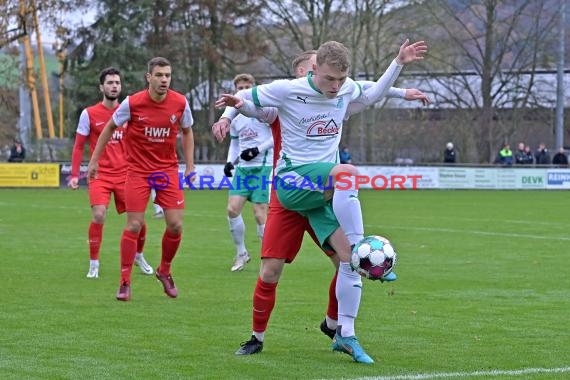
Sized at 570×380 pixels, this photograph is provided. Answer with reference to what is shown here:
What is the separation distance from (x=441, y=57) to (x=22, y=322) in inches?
1731

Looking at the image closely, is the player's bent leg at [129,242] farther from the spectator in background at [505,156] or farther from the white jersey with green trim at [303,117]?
the spectator in background at [505,156]

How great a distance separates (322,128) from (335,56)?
57cm

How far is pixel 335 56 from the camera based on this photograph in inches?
271

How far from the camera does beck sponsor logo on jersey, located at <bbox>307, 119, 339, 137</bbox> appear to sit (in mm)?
7238

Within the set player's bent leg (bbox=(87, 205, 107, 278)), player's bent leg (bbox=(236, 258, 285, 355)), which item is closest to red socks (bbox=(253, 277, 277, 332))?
player's bent leg (bbox=(236, 258, 285, 355))

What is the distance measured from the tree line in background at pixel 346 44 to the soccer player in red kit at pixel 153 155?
3860 centimetres

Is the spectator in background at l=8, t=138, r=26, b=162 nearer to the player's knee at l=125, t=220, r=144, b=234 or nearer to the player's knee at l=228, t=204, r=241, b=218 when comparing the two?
the player's knee at l=228, t=204, r=241, b=218

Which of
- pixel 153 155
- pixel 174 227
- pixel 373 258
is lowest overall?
pixel 174 227

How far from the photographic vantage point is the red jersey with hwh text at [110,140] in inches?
476

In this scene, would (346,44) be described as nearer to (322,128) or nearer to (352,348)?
(322,128)

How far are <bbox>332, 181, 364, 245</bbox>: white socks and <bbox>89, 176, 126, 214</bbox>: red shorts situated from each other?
18.3 ft

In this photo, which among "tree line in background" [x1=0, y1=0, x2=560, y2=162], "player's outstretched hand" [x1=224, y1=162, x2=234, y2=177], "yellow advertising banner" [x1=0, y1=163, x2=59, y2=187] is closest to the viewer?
"player's outstretched hand" [x1=224, y1=162, x2=234, y2=177]

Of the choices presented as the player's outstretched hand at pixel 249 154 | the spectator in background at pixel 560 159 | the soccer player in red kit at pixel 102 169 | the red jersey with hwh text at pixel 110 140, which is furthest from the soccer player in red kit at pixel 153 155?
the spectator in background at pixel 560 159

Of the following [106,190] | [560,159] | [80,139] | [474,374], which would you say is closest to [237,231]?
[106,190]
